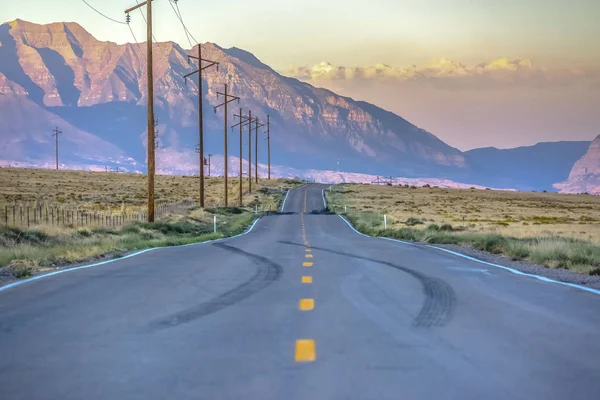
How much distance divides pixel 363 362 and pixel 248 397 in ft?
4.76

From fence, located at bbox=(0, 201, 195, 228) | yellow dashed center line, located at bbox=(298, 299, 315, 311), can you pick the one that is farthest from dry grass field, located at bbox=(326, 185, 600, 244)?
yellow dashed center line, located at bbox=(298, 299, 315, 311)

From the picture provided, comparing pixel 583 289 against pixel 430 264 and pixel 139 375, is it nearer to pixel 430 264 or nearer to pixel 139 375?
pixel 430 264

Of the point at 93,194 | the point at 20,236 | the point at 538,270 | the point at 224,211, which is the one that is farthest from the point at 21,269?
the point at 93,194

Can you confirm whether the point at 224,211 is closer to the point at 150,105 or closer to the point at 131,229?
the point at 150,105

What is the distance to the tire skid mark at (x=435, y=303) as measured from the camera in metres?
8.84

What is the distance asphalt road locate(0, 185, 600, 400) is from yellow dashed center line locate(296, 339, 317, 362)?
19mm

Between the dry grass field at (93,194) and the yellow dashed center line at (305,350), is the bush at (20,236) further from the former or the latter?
the dry grass field at (93,194)

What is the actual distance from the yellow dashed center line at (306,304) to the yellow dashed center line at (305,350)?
7.16 feet

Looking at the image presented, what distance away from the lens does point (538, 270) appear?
605 inches

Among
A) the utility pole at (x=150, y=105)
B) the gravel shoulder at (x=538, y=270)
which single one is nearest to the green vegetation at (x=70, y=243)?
the utility pole at (x=150, y=105)

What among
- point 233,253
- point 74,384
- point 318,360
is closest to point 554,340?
point 318,360

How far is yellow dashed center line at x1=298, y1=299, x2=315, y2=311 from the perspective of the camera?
9867 mm

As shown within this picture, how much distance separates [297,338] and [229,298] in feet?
10.2

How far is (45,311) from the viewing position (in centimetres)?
948
